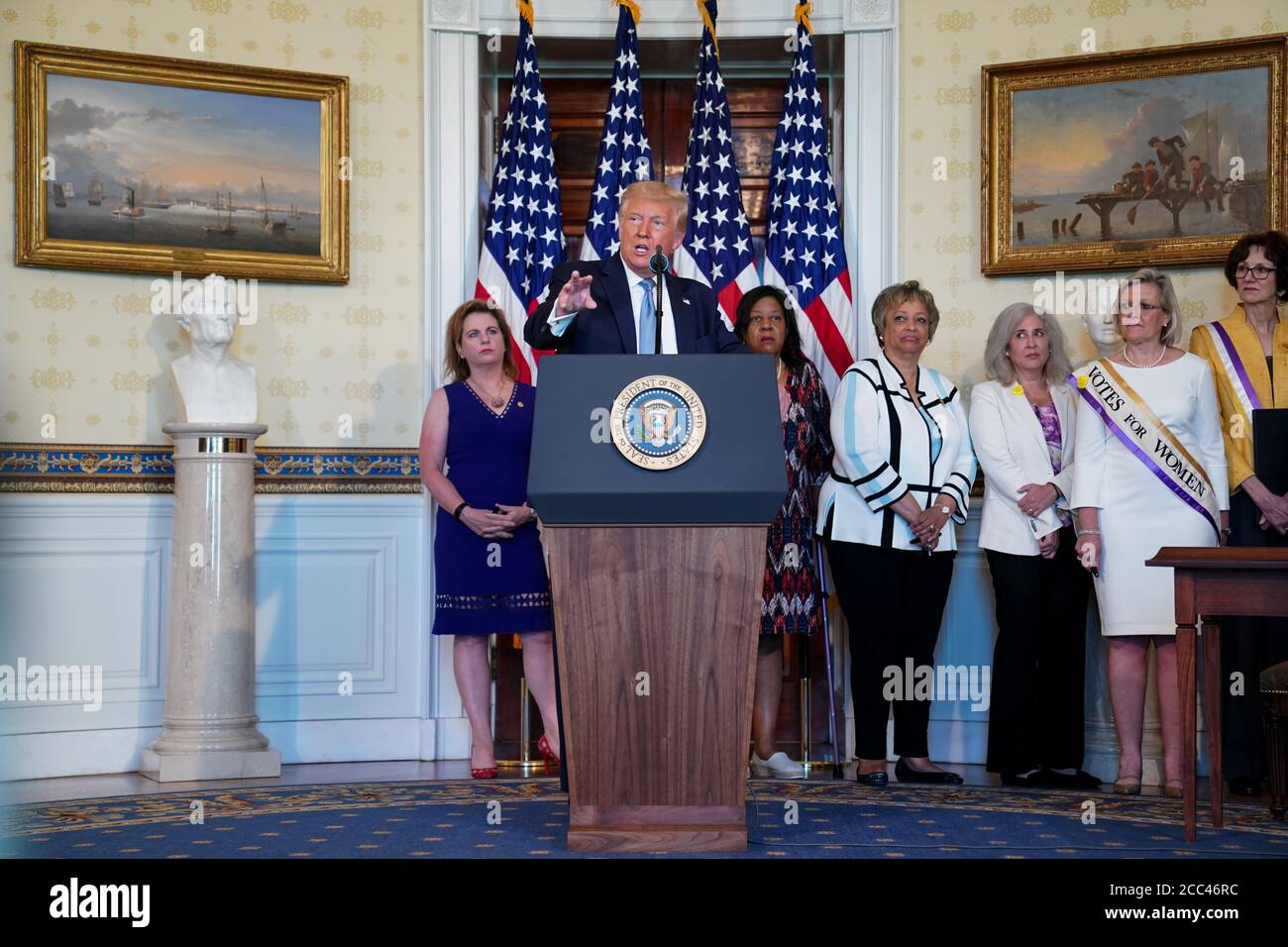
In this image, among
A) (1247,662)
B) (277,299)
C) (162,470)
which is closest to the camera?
(1247,662)

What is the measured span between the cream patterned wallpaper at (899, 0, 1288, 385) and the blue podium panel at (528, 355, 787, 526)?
293 centimetres

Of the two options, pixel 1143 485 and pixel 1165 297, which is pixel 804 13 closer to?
pixel 1165 297

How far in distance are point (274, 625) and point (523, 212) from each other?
2.03 metres

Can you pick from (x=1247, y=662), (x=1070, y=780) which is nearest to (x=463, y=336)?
(x=1070, y=780)

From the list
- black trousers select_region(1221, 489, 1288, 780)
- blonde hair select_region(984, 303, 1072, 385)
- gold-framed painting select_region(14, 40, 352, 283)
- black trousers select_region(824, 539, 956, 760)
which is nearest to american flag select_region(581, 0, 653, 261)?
gold-framed painting select_region(14, 40, 352, 283)

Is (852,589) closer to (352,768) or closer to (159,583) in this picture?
(352,768)

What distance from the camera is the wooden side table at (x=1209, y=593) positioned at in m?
3.81

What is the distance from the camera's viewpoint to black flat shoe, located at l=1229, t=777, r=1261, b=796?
201 inches

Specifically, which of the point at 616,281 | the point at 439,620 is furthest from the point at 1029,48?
the point at 439,620

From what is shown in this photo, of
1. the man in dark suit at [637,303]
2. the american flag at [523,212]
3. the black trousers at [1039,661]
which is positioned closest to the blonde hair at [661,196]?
the man in dark suit at [637,303]

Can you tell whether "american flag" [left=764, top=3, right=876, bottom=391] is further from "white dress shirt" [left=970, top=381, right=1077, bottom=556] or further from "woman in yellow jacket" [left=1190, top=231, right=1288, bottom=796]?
"woman in yellow jacket" [left=1190, top=231, right=1288, bottom=796]

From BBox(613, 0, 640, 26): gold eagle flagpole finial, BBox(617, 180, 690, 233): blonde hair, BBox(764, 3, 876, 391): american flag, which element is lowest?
BBox(617, 180, 690, 233): blonde hair

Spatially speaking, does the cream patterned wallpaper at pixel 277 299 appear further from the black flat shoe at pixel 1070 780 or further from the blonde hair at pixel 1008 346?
the black flat shoe at pixel 1070 780

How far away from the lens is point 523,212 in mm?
6227
